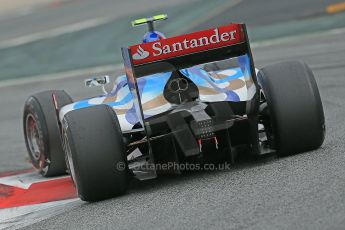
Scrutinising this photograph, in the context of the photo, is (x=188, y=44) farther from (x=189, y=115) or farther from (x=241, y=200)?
(x=241, y=200)

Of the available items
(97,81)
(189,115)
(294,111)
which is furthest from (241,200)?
(97,81)

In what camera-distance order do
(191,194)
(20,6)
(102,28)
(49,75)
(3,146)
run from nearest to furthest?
(191,194)
(3,146)
(49,75)
(102,28)
(20,6)

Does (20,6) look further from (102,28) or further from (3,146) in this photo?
(3,146)

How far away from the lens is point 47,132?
343 inches

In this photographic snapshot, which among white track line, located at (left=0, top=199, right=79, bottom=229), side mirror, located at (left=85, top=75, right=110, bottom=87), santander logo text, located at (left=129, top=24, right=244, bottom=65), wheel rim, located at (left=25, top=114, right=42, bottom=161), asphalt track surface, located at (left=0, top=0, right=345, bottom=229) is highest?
santander logo text, located at (left=129, top=24, right=244, bottom=65)

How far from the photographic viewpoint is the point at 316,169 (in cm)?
638

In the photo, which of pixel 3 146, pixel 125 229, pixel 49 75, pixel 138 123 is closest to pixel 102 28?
pixel 49 75

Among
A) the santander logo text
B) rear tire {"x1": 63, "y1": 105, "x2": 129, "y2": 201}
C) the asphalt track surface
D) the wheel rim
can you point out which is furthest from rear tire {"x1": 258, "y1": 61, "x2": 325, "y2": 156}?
the wheel rim

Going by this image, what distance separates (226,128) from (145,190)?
0.88 metres

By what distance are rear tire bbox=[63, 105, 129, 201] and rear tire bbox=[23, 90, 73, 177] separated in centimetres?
186

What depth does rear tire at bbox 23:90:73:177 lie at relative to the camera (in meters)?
8.71

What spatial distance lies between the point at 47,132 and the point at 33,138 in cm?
79

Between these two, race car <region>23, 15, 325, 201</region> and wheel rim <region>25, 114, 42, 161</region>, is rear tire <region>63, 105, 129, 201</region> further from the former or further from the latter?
wheel rim <region>25, 114, 42, 161</region>

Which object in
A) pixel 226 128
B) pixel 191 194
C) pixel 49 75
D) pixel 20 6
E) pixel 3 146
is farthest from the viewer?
pixel 20 6
